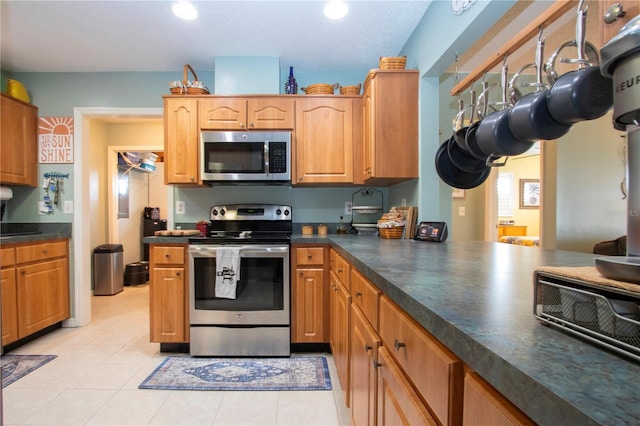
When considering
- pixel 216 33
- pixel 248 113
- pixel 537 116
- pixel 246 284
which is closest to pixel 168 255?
pixel 246 284

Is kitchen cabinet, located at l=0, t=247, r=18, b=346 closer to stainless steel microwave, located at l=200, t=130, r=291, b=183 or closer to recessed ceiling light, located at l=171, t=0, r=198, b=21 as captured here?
stainless steel microwave, located at l=200, t=130, r=291, b=183

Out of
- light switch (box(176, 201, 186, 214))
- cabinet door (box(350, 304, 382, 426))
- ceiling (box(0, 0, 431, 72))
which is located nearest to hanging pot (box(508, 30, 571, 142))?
cabinet door (box(350, 304, 382, 426))

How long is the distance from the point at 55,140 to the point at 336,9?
2817 mm

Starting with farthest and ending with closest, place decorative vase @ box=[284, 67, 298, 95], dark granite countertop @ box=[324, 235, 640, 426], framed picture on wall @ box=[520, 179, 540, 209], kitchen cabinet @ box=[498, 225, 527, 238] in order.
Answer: framed picture on wall @ box=[520, 179, 540, 209] < kitchen cabinet @ box=[498, 225, 527, 238] < decorative vase @ box=[284, 67, 298, 95] < dark granite countertop @ box=[324, 235, 640, 426]

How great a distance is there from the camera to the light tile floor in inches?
66.1

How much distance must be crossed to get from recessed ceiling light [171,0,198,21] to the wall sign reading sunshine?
5.68 ft

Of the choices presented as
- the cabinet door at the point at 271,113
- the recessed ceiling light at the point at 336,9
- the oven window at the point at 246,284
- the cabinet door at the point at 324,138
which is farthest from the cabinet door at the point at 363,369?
the recessed ceiling light at the point at 336,9

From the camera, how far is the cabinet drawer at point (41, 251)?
2481 millimetres

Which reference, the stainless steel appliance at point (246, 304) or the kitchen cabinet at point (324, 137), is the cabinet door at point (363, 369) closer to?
the stainless steel appliance at point (246, 304)

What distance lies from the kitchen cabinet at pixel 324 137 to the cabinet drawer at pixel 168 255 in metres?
1.09

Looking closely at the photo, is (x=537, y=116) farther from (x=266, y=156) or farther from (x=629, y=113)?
(x=266, y=156)

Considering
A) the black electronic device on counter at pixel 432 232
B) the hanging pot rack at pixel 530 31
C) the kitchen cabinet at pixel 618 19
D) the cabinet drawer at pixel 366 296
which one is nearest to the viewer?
the kitchen cabinet at pixel 618 19

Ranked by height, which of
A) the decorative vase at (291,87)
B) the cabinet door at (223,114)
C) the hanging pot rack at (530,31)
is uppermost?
the decorative vase at (291,87)

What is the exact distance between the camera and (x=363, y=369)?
1.23 m
